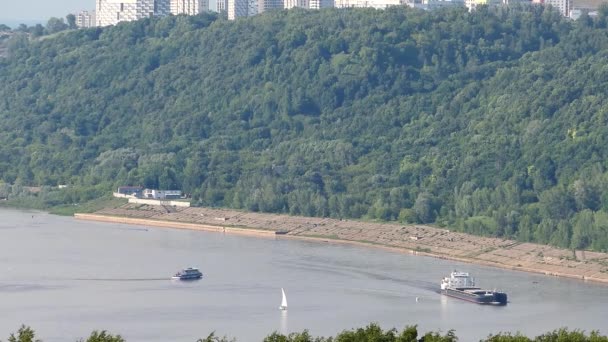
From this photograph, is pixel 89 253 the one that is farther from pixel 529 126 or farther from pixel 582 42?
pixel 582 42

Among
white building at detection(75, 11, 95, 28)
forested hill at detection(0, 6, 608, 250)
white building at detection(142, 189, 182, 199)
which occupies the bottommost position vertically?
white building at detection(142, 189, 182, 199)

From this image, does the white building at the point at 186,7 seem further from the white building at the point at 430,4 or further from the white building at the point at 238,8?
the white building at the point at 430,4

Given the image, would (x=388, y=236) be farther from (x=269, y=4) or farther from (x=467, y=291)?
(x=269, y=4)

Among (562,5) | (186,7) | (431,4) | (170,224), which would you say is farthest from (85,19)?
(170,224)

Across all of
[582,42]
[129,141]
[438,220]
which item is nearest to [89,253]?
[438,220]

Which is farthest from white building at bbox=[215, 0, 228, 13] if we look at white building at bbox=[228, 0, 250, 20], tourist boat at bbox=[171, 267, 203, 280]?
tourist boat at bbox=[171, 267, 203, 280]

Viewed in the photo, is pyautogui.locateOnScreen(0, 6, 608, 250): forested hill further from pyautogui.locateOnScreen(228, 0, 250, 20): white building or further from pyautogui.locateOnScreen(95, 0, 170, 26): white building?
pyautogui.locateOnScreen(228, 0, 250, 20): white building

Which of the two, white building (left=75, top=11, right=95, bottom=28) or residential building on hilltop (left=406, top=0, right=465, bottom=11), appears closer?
residential building on hilltop (left=406, top=0, right=465, bottom=11)
